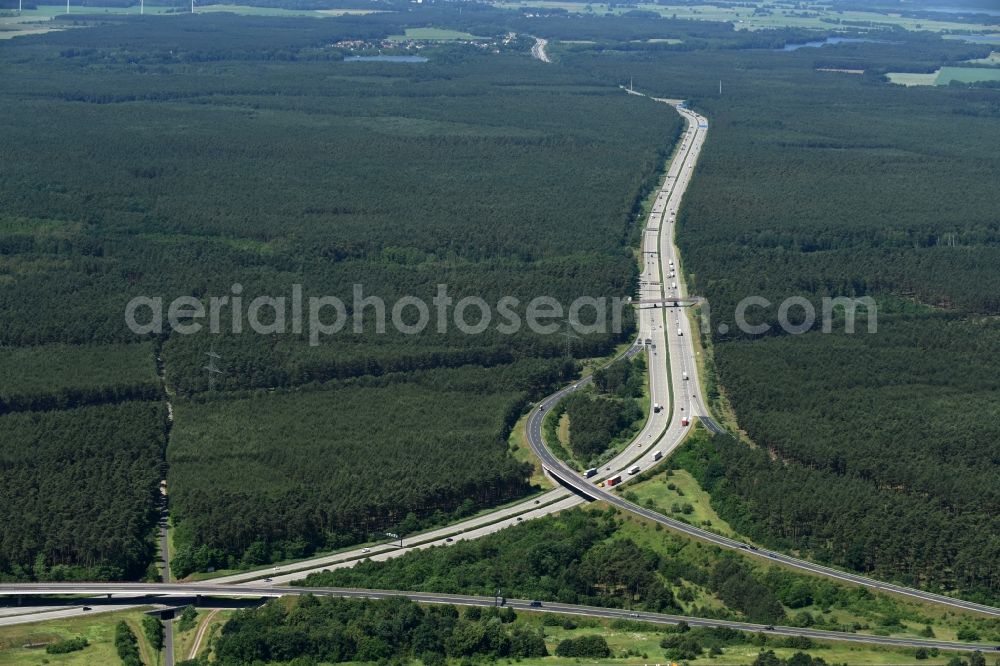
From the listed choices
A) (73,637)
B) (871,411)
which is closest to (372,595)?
(73,637)

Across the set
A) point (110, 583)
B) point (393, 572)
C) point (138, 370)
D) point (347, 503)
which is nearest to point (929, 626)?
point (393, 572)

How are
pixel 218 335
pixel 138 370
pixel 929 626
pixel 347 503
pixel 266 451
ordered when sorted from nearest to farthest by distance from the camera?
pixel 929 626 → pixel 347 503 → pixel 266 451 → pixel 138 370 → pixel 218 335

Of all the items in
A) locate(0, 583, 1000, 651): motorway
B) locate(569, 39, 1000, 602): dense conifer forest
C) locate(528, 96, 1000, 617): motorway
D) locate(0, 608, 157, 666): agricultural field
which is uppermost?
locate(569, 39, 1000, 602): dense conifer forest

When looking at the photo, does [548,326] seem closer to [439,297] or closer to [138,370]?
[439,297]

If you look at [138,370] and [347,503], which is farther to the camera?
[138,370]

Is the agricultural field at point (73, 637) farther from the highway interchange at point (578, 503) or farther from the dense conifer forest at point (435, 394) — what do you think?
the dense conifer forest at point (435, 394)

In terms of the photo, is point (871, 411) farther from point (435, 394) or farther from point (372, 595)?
point (372, 595)

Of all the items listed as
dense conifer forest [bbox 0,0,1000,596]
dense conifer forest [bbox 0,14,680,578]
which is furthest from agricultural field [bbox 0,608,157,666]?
dense conifer forest [bbox 0,0,1000,596]

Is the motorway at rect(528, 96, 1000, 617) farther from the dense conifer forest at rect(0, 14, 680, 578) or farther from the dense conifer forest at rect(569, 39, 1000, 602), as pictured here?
the dense conifer forest at rect(0, 14, 680, 578)

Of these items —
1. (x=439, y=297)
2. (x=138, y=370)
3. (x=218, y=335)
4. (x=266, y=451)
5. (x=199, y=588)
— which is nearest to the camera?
(x=199, y=588)

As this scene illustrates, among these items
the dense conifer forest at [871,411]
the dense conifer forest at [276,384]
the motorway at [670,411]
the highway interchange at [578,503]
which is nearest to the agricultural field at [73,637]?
the highway interchange at [578,503]

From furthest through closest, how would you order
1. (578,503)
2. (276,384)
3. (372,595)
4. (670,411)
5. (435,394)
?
(276,384) → (435,394) → (670,411) → (578,503) → (372,595)
